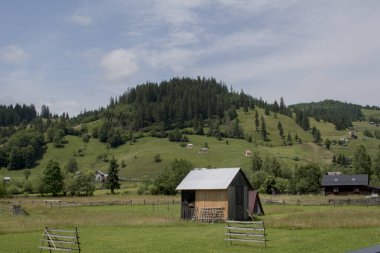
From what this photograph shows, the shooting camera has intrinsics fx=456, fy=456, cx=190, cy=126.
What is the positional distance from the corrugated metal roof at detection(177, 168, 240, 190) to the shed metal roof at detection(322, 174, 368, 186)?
64.6m

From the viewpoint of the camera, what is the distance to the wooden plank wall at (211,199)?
46188 mm

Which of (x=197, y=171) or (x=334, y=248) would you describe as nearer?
(x=334, y=248)

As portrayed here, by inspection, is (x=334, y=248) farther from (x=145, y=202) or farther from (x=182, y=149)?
(x=182, y=149)

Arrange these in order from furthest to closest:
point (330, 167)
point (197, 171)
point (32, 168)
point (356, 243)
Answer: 1. point (32, 168)
2. point (330, 167)
3. point (197, 171)
4. point (356, 243)

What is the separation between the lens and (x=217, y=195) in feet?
153

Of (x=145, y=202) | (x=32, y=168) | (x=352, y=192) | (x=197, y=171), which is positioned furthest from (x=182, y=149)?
(x=197, y=171)

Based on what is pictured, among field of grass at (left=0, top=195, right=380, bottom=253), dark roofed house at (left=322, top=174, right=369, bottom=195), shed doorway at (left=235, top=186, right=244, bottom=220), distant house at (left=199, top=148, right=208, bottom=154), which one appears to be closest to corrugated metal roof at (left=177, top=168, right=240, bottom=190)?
shed doorway at (left=235, top=186, right=244, bottom=220)

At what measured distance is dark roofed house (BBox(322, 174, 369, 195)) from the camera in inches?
4151

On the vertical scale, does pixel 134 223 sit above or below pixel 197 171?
below

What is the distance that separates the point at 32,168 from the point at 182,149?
61963 mm

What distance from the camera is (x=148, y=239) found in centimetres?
3022

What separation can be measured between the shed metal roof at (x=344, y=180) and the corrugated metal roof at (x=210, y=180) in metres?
64.6

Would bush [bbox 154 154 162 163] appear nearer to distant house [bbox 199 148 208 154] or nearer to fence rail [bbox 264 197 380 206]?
distant house [bbox 199 148 208 154]

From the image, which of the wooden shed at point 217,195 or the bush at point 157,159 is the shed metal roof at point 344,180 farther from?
the bush at point 157,159
